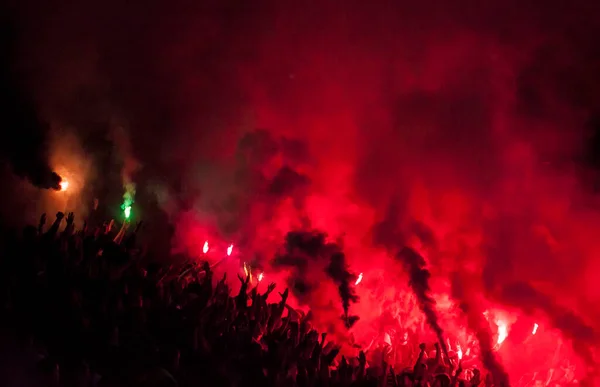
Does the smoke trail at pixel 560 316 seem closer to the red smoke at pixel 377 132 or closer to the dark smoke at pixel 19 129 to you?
the red smoke at pixel 377 132

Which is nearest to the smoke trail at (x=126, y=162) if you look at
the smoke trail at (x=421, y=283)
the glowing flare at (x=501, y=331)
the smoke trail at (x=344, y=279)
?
the smoke trail at (x=344, y=279)

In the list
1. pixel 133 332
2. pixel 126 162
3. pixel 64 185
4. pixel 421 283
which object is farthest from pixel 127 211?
pixel 133 332

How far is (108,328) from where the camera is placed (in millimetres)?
4391

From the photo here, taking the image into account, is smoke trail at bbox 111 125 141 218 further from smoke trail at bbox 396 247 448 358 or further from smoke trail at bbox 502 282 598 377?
smoke trail at bbox 502 282 598 377

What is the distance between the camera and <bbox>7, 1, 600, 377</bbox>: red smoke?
→ 7.88 meters

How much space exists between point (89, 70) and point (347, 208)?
560cm

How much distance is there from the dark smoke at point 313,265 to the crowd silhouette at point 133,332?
8.86 ft

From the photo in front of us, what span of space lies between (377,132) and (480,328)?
3.82 meters

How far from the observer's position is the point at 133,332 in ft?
14.6

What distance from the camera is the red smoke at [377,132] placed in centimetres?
788

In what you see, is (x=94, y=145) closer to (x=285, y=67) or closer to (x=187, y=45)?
(x=187, y=45)

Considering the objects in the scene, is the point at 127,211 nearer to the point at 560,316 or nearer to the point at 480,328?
the point at 480,328

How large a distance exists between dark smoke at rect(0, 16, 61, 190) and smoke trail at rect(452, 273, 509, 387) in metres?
7.20

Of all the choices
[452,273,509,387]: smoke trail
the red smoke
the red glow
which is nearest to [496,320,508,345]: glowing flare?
[452,273,509,387]: smoke trail
